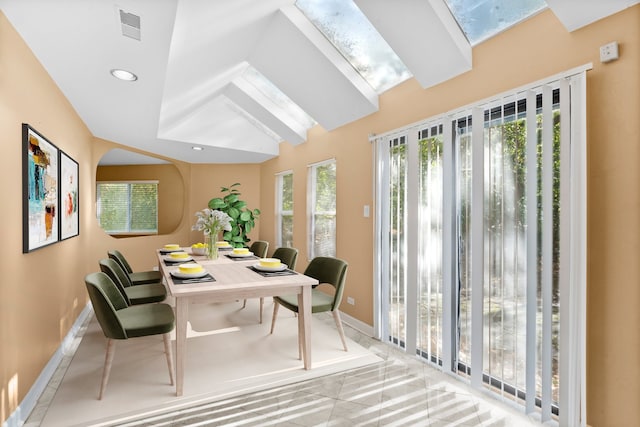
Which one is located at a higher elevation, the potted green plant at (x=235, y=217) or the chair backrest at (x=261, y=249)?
the potted green plant at (x=235, y=217)

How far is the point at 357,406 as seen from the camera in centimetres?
222

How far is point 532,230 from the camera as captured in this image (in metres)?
2.07

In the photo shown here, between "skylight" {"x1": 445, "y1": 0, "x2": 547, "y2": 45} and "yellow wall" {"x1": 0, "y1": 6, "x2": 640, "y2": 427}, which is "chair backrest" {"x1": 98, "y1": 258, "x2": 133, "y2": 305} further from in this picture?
"skylight" {"x1": 445, "y1": 0, "x2": 547, "y2": 45}

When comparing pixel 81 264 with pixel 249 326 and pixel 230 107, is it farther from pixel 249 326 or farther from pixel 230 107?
pixel 230 107

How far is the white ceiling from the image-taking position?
73.4 inches

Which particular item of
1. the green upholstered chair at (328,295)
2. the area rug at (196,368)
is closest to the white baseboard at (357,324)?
the area rug at (196,368)

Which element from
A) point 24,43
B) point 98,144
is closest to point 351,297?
point 24,43

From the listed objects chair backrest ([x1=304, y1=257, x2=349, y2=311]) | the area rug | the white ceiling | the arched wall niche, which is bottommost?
the area rug

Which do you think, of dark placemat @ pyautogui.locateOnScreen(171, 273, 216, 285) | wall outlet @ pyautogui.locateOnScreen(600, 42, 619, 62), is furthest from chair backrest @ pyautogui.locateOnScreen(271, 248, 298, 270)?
wall outlet @ pyautogui.locateOnScreen(600, 42, 619, 62)

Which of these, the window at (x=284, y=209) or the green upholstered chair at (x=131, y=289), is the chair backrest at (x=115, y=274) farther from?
the window at (x=284, y=209)

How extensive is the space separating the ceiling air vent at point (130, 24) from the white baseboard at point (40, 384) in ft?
7.00

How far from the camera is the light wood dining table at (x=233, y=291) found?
228cm

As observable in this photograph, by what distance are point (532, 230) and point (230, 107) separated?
426 centimetres

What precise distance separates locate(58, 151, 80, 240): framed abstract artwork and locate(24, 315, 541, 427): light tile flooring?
118 cm
